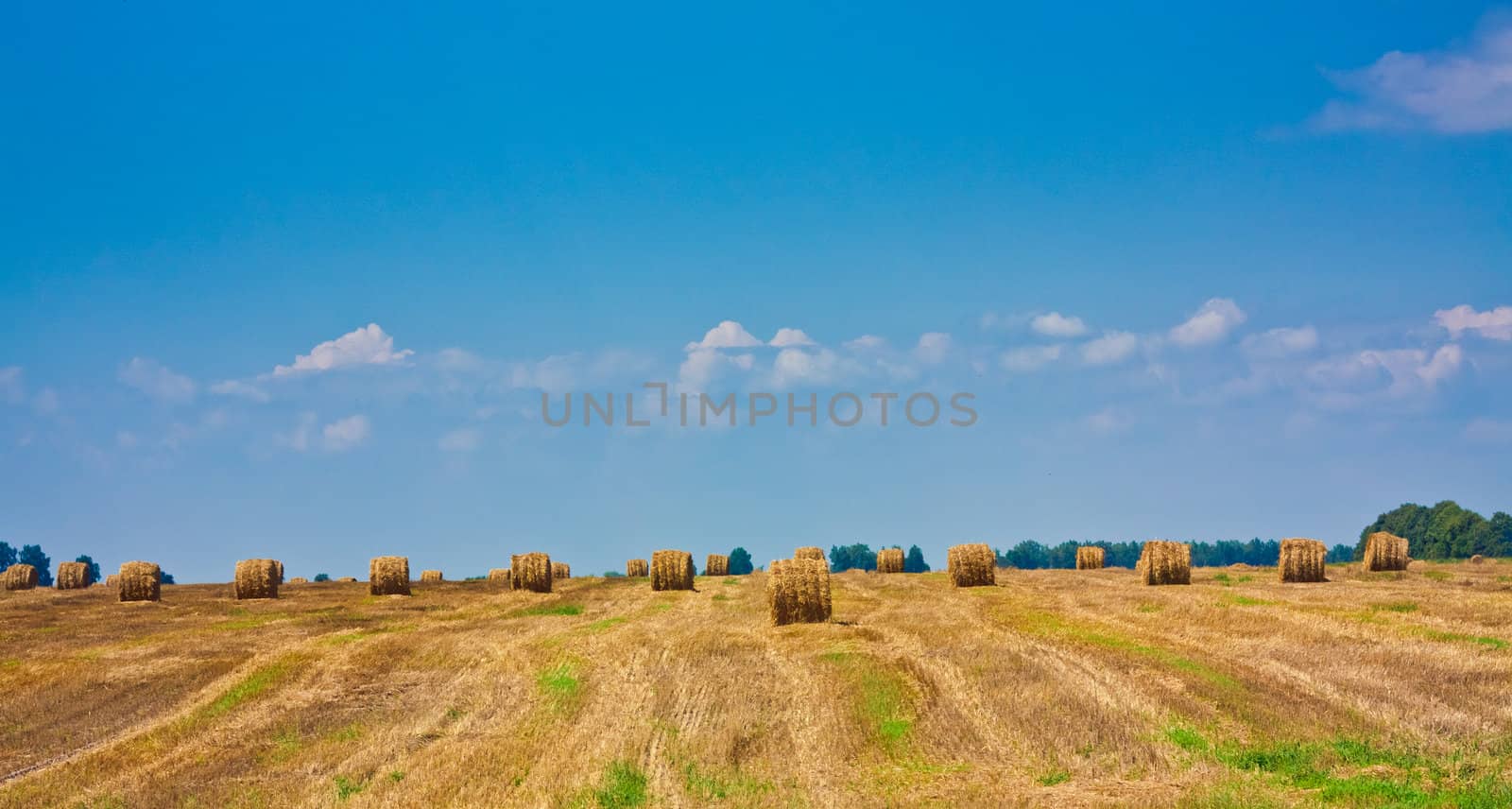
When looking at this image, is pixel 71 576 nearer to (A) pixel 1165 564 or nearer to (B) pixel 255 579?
(B) pixel 255 579

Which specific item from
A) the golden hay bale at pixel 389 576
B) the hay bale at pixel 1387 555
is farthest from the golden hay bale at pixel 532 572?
the hay bale at pixel 1387 555

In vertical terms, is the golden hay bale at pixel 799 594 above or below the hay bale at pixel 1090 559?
above

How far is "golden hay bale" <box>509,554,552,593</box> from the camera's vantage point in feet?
160

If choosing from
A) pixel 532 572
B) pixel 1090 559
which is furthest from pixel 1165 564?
pixel 532 572

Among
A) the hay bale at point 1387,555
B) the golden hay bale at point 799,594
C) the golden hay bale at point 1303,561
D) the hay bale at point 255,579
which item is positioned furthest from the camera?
the hay bale at point 255,579

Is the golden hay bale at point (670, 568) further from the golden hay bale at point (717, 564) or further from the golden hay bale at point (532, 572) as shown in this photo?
the golden hay bale at point (717, 564)

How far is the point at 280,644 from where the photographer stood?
99.1ft

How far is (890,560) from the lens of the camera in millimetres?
61344

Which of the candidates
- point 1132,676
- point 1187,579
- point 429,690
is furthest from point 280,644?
point 1187,579

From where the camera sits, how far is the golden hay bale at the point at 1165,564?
4291 cm

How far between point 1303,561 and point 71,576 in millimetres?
59945

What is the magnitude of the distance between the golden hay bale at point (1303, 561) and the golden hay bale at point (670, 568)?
21.9m

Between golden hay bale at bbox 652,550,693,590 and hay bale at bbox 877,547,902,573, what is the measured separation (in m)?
17.0

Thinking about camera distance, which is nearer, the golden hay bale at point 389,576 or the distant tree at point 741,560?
the golden hay bale at point 389,576
